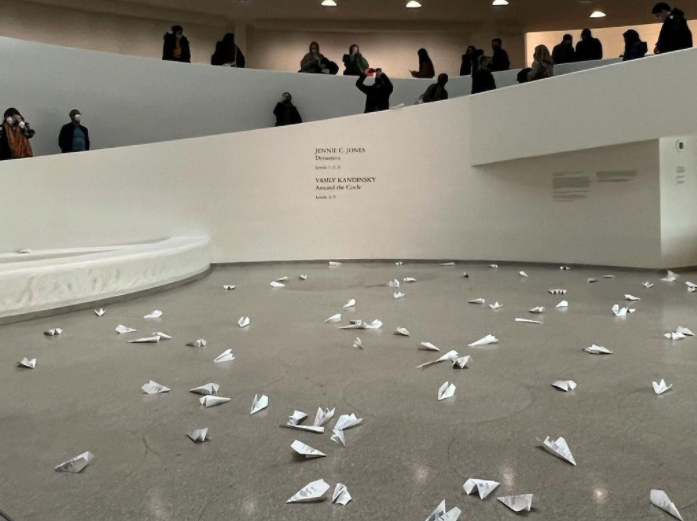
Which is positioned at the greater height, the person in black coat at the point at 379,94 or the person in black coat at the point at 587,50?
the person in black coat at the point at 587,50

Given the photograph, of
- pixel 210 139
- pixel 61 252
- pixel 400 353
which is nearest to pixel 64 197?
pixel 61 252

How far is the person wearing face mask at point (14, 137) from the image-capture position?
30.1 feet

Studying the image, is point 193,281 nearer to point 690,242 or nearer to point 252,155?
point 252,155

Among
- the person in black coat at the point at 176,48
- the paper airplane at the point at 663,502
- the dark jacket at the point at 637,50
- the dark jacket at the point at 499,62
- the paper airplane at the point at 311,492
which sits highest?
the person in black coat at the point at 176,48

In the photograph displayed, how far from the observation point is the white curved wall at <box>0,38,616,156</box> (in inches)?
423

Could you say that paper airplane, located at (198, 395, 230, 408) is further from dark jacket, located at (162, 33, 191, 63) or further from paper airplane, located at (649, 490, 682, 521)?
dark jacket, located at (162, 33, 191, 63)

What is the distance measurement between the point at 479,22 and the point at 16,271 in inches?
593

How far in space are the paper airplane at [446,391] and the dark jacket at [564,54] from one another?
478 inches

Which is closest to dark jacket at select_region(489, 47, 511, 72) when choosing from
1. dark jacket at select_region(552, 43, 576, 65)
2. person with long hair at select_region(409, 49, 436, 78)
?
dark jacket at select_region(552, 43, 576, 65)

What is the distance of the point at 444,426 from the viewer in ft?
9.04

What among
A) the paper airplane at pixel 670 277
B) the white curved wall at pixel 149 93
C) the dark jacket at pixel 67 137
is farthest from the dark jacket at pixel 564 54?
the dark jacket at pixel 67 137

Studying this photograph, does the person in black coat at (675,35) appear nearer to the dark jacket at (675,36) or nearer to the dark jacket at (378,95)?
the dark jacket at (675,36)

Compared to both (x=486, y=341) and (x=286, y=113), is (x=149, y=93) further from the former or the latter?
(x=486, y=341)

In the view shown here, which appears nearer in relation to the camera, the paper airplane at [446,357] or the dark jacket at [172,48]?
the paper airplane at [446,357]
